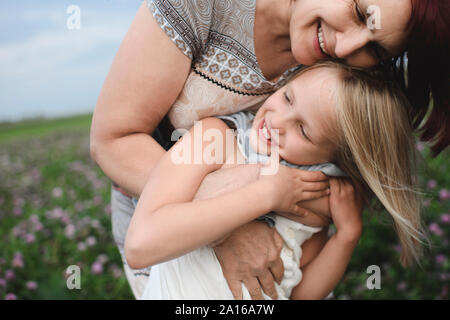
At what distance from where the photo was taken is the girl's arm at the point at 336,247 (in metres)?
1.74

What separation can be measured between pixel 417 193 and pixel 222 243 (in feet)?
2.93

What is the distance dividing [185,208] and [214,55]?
642 millimetres

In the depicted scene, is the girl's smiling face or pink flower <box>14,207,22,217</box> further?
pink flower <box>14,207,22,217</box>

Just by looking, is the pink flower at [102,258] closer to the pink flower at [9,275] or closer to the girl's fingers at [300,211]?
the pink flower at [9,275]

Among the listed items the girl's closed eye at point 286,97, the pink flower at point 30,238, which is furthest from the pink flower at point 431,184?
the pink flower at point 30,238

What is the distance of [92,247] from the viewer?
2912 millimetres

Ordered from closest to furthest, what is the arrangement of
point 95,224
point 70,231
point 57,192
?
point 70,231 → point 95,224 → point 57,192

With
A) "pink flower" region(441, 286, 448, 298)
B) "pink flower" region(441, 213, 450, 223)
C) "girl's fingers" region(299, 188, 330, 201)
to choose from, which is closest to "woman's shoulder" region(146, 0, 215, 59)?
"girl's fingers" region(299, 188, 330, 201)

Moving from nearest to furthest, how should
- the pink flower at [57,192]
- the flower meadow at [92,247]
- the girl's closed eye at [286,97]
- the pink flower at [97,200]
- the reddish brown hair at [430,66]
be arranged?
the reddish brown hair at [430,66], the girl's closed eye at [286,97], the flower meadow at [92,247], the pink flower at [97,200], the pink flower at [57,192]

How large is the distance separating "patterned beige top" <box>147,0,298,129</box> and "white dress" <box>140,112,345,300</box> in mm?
109

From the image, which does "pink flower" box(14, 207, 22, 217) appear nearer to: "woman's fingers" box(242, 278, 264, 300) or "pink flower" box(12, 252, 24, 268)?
"pink flower" box(12, 252, 24, 268)

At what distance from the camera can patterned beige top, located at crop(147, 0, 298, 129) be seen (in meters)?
1.49

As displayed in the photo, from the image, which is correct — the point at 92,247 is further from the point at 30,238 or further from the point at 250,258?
the point at 250,258

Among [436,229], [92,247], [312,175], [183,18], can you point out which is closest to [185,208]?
[312,175]
